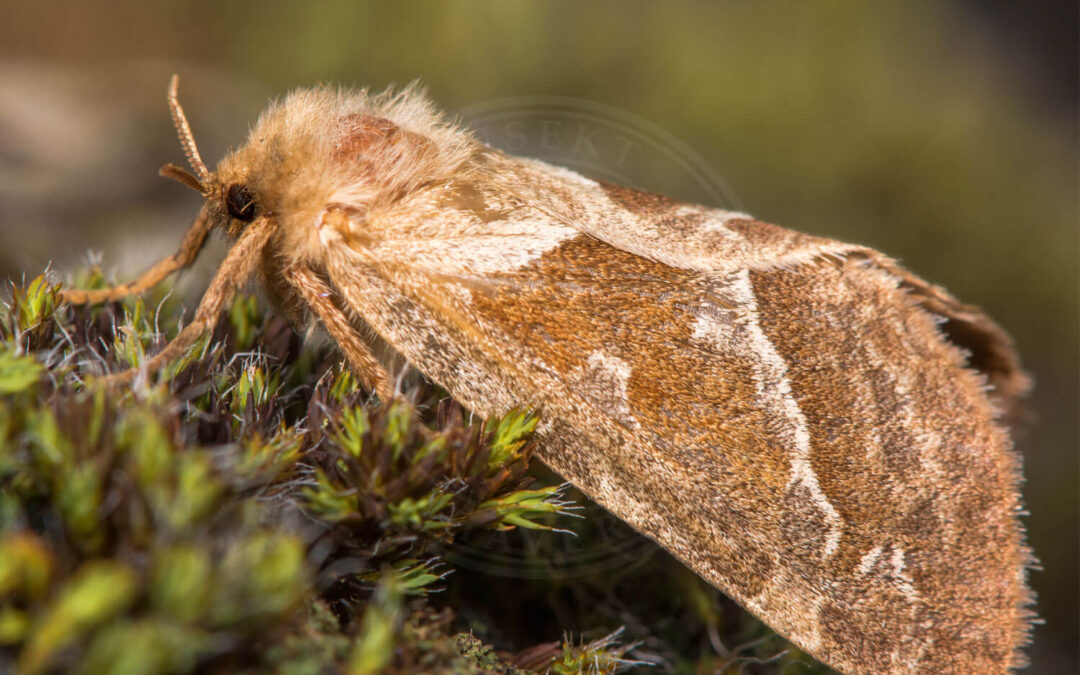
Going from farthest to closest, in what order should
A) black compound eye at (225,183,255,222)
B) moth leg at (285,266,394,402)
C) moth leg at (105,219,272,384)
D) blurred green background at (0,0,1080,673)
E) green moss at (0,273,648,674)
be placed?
1. blurred green background at (0,0,1080,673)
2. black compound eye at (225,183,255,222)
3. moth leg at (285,266,394,402)
4. moth leg at (105,219,272,384)
5. green moss at (0,273,648,674)

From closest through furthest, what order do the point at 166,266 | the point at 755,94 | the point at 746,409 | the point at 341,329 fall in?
the point at 746,409 → the point at 341,329 → the point at 166,266 → the point at 755,94

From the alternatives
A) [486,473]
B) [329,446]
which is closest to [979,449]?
[486,473]

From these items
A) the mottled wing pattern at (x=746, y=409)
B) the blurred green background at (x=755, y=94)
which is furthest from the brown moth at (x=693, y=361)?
the blurred green background at (x=755, y=94)

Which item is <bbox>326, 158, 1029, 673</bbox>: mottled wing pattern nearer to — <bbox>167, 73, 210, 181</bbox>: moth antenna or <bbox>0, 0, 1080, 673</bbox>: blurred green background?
<bbox>167, 73, 210, 181</bbox>: moth antenna

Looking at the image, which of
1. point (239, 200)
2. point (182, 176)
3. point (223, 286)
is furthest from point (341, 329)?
point (182, 176)

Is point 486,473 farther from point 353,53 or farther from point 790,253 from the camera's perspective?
point 353,53

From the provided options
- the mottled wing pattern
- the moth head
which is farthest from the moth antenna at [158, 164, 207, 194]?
the mottled wing pattern

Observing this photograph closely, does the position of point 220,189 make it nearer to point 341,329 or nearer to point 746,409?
point 341,329

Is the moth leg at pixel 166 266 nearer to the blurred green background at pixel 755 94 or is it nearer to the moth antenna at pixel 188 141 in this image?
the moth antenna at pixel 188 141
